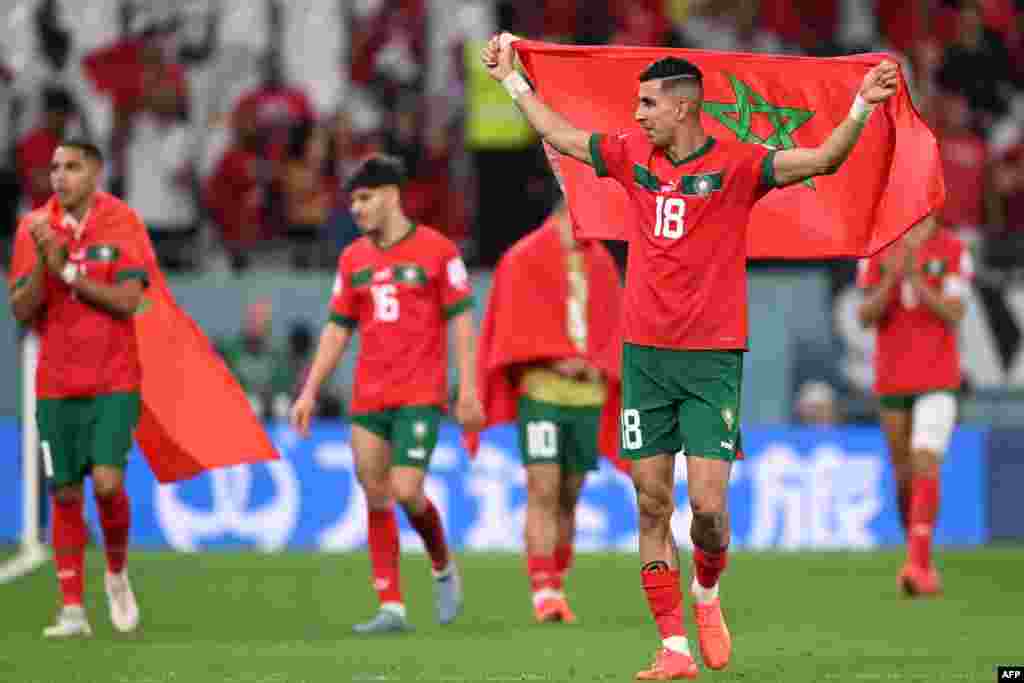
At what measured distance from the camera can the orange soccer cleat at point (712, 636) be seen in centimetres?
869

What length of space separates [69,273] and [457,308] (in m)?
2.08

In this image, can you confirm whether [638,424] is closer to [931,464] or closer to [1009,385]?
[931,464]

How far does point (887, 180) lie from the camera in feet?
32.9

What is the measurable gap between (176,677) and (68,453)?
101 inches

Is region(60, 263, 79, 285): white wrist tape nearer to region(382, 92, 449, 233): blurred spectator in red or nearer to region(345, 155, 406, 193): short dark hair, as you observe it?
region(345, 155, 406, 193): short dark hair

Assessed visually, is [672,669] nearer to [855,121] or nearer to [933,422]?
[855,121]

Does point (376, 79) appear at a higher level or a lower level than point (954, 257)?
higher

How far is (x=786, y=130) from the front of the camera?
34.3 ft

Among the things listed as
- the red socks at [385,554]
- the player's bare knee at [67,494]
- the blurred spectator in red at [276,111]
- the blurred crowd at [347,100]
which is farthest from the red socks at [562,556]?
the blurred spectator in red at [276,111]

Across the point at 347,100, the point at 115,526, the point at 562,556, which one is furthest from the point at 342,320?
the point at 347,100

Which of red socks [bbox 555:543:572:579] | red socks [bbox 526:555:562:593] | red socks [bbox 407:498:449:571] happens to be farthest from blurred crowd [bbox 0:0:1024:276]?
red socks [bbox 407:498:449:571]

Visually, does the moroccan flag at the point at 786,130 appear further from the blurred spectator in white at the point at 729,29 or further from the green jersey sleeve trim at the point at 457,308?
the blurred spectator in white at the point at 729,29

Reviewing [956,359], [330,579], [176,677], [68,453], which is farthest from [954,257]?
[176,677]

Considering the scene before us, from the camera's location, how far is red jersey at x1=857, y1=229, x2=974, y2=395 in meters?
13.5
